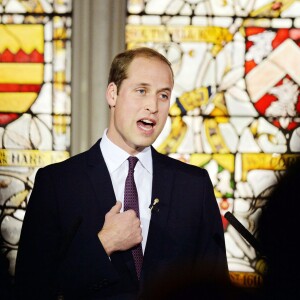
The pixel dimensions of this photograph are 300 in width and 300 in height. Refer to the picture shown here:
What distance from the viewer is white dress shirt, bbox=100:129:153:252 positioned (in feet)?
4.32

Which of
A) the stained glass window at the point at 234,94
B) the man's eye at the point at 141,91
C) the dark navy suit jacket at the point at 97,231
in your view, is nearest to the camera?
the dark navy suit jacket at the point at 97,231

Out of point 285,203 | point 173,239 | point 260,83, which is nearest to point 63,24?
point 260,83

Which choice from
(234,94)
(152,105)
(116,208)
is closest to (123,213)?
(116,208)

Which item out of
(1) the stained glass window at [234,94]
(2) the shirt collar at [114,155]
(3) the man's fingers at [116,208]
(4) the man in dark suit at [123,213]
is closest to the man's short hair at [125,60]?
(4) the man in dark suit at [123,213]

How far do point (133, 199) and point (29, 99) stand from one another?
1.31 metres

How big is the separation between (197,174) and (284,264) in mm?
863

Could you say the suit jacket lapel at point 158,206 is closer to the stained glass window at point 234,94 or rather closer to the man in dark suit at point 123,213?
the man in dark suit at point 123,213

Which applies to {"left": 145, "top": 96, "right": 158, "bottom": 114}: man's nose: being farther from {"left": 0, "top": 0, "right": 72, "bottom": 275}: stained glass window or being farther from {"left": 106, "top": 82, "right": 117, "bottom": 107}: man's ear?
{"left": 0, "top": 0, "right": 72, "bottom": 275}: stained glass window

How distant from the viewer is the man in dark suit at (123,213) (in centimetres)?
117

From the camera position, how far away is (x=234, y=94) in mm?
2414

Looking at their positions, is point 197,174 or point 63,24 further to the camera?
point 63,24

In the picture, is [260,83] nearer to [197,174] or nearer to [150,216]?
[197,174]

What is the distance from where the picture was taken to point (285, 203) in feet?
7.58

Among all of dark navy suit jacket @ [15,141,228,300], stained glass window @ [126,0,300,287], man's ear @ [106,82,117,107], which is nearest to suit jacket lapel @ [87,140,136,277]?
dark navy suit jacket @ [15,141,228,300]
